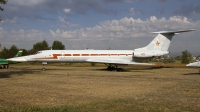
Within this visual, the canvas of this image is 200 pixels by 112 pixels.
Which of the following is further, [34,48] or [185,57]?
[34,48]

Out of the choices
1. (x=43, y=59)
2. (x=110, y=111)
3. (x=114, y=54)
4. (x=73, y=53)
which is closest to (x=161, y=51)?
(x=114, y=54)

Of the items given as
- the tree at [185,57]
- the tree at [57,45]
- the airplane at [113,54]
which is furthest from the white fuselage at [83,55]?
the tree at [57,45]

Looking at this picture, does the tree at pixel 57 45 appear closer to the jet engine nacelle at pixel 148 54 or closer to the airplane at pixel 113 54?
the airplane at pixel 113 54

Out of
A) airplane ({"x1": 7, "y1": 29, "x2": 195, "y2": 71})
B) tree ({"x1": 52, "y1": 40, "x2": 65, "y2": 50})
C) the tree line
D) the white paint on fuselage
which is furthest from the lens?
tree ({"x1": 52, "y1": 40, "x2": 65, "y2": 50})

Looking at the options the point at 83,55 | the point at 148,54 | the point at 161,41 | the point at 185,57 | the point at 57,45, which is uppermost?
the point at 57,45

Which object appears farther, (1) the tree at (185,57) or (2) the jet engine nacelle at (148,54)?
(1) the tree at (185,57)

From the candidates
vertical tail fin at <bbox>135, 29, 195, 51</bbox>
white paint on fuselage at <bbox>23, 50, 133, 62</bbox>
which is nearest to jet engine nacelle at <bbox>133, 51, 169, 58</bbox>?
vertical tail fin at <bbox>135, 29, 195, 51</bbox>

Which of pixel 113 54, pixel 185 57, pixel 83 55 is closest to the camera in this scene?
pixel 83 55

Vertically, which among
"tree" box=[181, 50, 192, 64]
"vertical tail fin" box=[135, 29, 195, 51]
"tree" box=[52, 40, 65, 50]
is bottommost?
"tree" box=[181, 50, 192, 64]

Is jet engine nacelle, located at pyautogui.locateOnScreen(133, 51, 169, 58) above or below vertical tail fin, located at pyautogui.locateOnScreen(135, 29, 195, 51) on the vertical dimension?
below

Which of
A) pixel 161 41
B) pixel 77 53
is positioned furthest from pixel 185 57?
pixel 77 53

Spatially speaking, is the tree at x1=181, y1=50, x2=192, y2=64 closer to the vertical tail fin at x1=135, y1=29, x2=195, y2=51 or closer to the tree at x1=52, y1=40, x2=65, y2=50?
the vertical tail fin at x1=135, y1=29, x2=195, y2=51

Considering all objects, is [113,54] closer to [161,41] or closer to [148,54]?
[148,54]

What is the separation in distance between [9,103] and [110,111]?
153 inches
